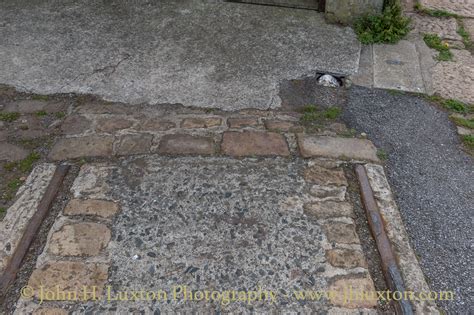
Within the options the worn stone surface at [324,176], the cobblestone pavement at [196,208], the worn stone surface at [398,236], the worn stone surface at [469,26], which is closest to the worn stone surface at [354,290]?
the cobblestone pavement at [196,208]

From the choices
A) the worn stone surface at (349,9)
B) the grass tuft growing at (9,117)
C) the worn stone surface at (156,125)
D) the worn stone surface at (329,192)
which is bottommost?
the worn stone surface at (329,192)

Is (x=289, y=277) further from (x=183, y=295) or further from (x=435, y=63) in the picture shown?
(x=435, y=63)

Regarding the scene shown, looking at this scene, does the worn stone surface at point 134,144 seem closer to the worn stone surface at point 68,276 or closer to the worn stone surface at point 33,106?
the worn stone surface at point 33,106

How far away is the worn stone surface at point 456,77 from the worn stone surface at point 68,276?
2.55m

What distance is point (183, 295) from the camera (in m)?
1.84

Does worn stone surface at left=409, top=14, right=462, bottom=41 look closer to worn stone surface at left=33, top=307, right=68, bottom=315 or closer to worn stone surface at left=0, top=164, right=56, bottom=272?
worn stone surface at left=0, top=164, right=56, bottom=272

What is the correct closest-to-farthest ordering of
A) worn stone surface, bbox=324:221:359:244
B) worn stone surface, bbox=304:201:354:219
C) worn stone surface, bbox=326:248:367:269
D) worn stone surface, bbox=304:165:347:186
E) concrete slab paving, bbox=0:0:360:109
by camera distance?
worn stone surface, bbox=326:248:367:269, worn stone surface, bbox=324:221:359:244, worn stone surface, bbox=304:201:354:219, worn stone surface, bbox=304:165:347:186, concrete slab paving, bbox=0:0:360:109

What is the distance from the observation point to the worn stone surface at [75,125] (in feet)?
8.87

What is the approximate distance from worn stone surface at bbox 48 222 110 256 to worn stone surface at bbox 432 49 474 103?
246cm

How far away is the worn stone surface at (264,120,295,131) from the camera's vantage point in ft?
8.97

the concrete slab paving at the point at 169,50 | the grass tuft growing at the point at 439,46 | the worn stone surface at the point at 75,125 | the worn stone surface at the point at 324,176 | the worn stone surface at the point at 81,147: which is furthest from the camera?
the grass tuft growing at the point at 439,46

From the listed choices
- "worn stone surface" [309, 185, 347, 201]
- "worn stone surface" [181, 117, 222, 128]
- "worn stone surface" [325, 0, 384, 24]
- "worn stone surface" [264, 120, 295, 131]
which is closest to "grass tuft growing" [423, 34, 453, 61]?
"worn stone surface" [325, 0, 384, 24]

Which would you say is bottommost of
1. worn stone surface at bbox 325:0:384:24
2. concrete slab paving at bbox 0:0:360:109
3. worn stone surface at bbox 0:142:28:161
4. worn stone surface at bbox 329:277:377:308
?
worn stone surface at bbox 329:277:377:308

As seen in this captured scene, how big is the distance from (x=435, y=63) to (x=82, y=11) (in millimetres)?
3027
